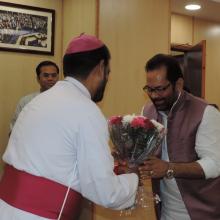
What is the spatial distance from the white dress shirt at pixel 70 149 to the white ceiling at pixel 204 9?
3195 millimetres

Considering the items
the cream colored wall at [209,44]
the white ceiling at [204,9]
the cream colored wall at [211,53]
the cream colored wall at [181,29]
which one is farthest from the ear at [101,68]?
the cream colored wall at [211,53]

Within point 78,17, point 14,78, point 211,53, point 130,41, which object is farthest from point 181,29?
point 14,78

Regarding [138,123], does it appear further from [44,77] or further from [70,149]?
[44,77]

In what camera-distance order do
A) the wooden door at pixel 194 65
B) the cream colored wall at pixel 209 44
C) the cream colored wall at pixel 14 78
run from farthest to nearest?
the cream colored wall at pixel 209 44
the wooden door at pixel 194 65
the cream colored wall at pixel 14 78

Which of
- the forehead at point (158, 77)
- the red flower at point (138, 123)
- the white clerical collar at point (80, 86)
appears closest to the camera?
the white clerical collar at point (80, 86)

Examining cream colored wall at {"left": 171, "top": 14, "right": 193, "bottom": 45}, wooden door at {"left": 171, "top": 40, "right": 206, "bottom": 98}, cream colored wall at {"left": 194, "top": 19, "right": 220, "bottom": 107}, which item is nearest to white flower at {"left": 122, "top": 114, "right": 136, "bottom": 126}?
wooden door at {"left": 171, "top": 40, "right": 206, "bottom": 98}

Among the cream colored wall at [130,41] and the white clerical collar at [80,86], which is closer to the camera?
the white clerical collar at [80,86]

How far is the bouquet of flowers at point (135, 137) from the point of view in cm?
158

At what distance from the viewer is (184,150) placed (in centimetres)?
178

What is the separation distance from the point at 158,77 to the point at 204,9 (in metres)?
3.08

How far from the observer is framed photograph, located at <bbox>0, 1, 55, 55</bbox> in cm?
361

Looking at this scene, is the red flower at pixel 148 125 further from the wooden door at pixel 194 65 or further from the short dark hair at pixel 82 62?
the wooden door at pixel 194 65

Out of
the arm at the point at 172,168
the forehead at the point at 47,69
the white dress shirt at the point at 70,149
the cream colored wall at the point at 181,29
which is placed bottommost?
the arm at the point at 172,168

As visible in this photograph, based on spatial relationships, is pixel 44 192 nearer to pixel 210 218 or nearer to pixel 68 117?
pixel 68 117
